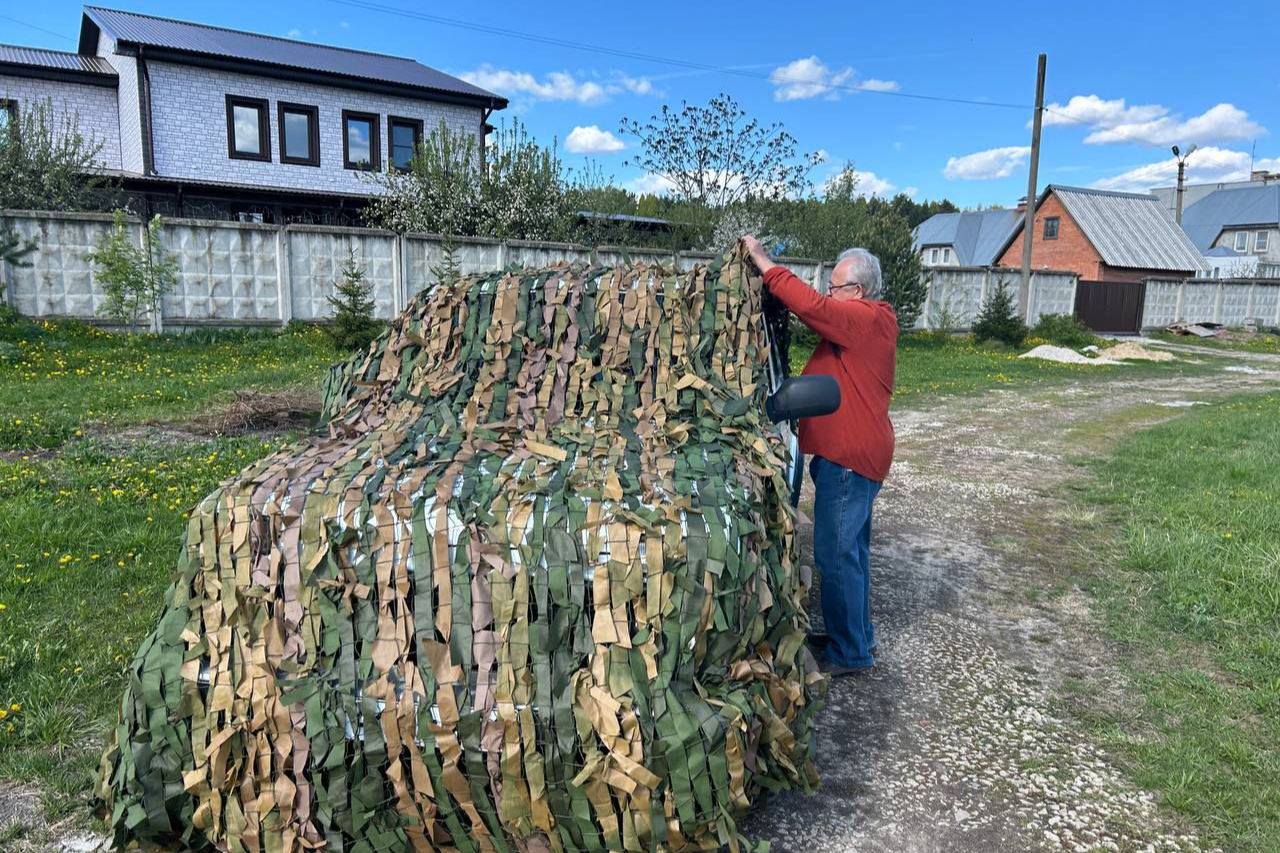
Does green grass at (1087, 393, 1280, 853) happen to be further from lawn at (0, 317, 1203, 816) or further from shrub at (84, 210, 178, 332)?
shrub at (84, 210, 178, 332)

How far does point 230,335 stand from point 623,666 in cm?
1346

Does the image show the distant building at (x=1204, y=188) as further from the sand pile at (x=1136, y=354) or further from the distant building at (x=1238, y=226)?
the sand pile at (x=1136, y=354)

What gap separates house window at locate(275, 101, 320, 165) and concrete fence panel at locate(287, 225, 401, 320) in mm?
10605

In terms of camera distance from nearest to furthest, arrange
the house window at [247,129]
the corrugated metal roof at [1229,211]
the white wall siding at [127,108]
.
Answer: the white wall siding at [127,108]
the house window at [247,129]
the corrugated metal roof at [1229,211]

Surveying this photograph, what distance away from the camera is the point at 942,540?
5859mm

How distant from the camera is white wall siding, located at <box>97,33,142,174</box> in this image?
21844 mm

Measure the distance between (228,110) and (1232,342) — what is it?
28.7 meters

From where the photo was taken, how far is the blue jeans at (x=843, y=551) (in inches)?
145

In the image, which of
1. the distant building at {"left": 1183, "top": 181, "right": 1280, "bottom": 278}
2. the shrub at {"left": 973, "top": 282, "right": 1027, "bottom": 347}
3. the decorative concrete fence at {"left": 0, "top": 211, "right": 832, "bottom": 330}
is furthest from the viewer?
the distant building at {"left": 1183, "top": 181, "right": 1280, "bottom": 278}

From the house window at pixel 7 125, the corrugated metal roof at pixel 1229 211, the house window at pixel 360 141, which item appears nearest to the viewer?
the house window at pixel 7 125

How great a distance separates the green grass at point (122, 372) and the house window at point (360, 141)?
40.3 ft

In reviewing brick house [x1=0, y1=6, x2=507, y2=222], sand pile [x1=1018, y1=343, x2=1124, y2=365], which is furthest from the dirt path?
brick house [x1=0, y1=6, x2=507, y2=222]

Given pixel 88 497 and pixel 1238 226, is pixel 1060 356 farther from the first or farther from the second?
pixel 1238 226

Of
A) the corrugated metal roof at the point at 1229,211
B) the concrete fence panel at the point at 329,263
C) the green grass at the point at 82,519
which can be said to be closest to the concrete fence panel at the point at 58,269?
the green grass at the point at 82,519
